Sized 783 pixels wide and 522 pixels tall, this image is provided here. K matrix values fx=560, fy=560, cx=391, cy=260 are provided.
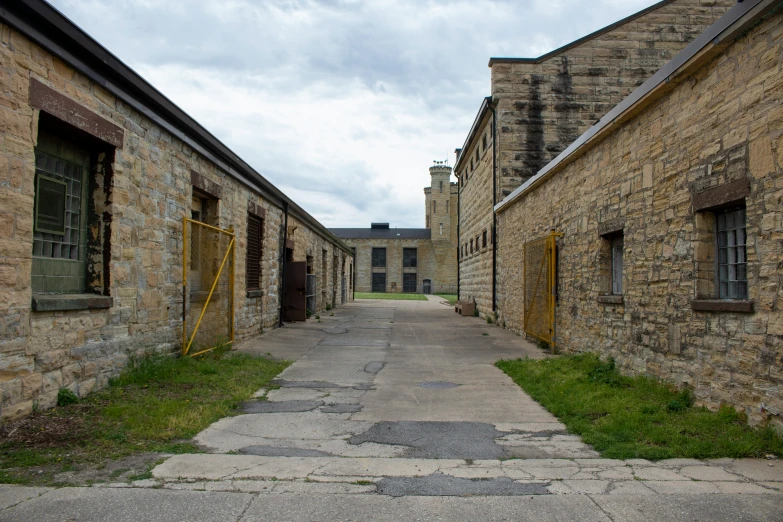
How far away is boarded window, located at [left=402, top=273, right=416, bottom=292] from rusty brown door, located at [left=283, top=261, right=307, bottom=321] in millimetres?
46494

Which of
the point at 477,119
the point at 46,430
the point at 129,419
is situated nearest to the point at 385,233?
the point at 477,119

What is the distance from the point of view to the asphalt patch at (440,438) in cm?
483

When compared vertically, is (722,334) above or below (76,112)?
below

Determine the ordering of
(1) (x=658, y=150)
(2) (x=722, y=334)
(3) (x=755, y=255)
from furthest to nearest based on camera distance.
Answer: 1. (1) (x=658, y=150)
2. (2) (x=722, y=334)
3. (3) (x=755, y=255)

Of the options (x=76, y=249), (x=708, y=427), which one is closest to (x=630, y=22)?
(x=708, y=427)

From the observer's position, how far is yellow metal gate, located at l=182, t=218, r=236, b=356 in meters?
8.80

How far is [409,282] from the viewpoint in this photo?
63.3 metres

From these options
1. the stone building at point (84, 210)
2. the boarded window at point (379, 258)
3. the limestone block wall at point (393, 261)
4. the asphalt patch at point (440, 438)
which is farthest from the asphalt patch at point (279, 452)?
the boarded window at point (379, 258)

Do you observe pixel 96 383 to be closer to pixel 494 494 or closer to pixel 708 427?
pixel 494 494

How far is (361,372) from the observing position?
354 inches

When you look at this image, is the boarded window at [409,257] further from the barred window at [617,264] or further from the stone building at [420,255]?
the barred window at [617,264]

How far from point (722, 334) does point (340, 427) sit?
395 centimetres

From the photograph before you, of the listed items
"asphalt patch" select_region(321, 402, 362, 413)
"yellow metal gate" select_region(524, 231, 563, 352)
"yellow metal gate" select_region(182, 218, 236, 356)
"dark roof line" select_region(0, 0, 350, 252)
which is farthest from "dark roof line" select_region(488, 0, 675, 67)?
"asphalt patch" select_region(321, 402, 362, 413)

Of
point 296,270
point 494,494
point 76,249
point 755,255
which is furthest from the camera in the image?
point 296,270
